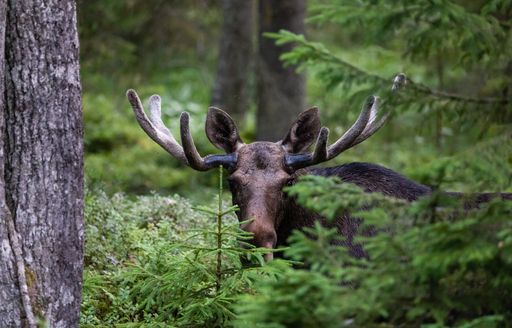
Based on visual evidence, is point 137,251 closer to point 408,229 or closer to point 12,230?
point 12,230

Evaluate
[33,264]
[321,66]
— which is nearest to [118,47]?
[321,66]


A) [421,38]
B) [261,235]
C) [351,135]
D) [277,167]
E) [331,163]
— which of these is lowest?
[331,163]

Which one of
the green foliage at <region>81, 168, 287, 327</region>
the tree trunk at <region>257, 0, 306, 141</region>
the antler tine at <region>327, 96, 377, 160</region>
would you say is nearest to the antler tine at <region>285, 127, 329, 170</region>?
the antler tine at <region>327, 96, 377, 160</region>

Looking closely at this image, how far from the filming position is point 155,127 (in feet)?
25.7

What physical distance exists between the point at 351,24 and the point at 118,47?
577 cm

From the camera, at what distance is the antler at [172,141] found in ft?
23.7

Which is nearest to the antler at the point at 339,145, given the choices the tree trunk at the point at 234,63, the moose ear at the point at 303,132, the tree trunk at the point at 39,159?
the moose ear at the point at 303,132

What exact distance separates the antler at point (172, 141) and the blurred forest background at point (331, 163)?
0.71 m

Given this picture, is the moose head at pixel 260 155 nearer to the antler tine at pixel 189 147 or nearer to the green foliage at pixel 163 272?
the antler tine at pixel 189 147

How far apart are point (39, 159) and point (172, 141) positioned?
78.7 inches

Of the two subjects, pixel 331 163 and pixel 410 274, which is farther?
pixel 331 163

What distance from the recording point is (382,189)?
746 cm

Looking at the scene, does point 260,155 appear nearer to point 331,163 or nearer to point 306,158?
point 306,158

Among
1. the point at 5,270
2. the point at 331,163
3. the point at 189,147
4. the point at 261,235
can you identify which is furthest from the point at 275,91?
the point at 5,270
